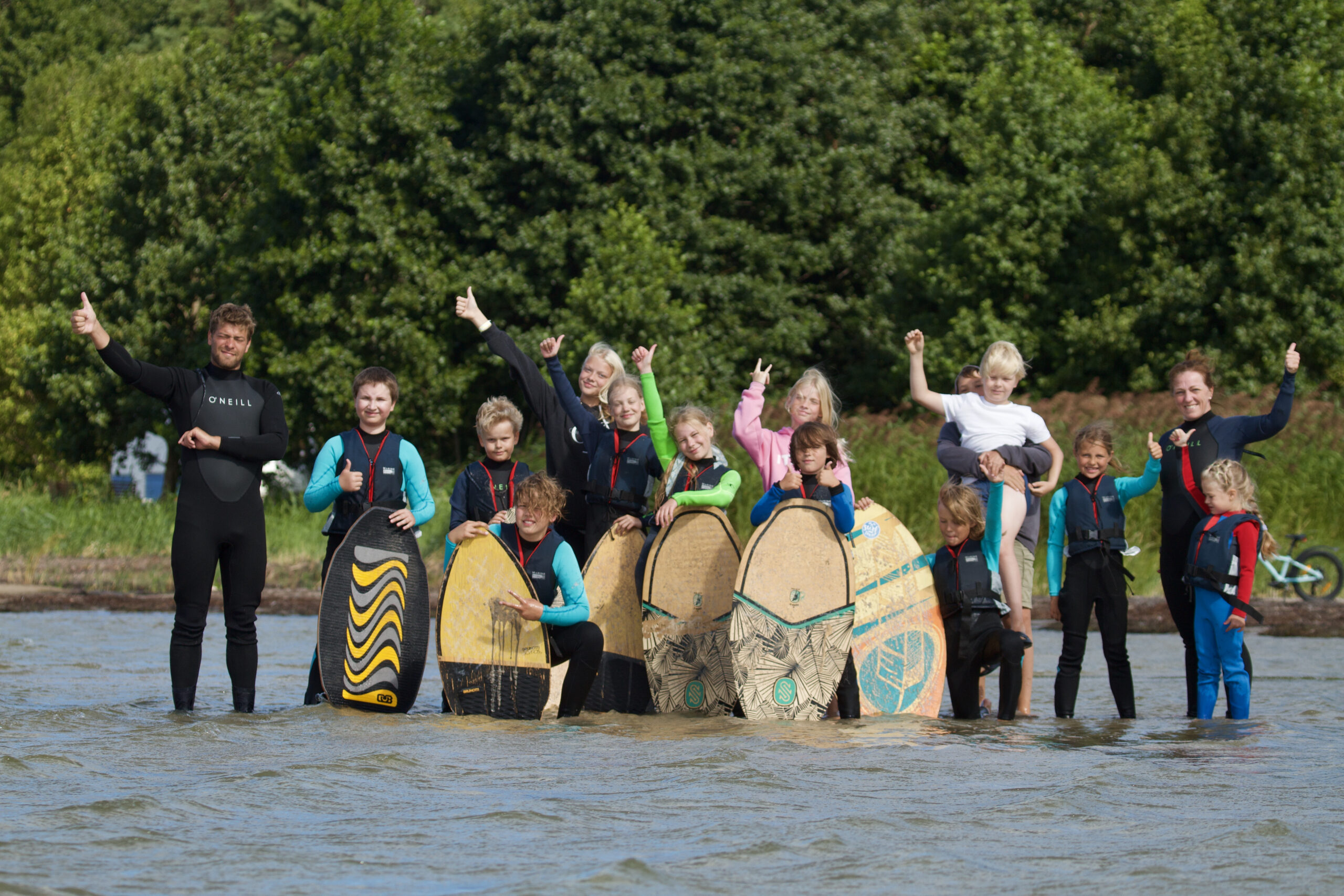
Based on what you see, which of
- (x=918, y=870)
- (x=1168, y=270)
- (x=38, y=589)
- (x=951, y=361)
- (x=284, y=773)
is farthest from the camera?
(x=951, y=361)

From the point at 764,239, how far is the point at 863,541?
1816cm

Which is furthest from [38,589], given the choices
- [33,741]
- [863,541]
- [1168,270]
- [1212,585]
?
[1168,270]

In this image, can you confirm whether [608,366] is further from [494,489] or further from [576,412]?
[494,489]

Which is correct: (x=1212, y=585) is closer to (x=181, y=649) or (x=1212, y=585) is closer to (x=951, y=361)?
(x=181, y=649)

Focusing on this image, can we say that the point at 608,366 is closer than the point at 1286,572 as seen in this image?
Yes

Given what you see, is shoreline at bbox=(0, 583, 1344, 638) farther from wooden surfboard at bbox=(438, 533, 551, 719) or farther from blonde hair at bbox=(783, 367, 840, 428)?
blonde hair at bbox=(783, 367, 840, 428)

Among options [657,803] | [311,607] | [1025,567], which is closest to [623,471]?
[1025,567]

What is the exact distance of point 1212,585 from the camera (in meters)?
6.46

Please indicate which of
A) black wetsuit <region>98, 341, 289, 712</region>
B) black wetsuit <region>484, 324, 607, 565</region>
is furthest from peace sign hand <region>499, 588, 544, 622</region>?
black wetsuit <region>98, 341, 289, 712</region>

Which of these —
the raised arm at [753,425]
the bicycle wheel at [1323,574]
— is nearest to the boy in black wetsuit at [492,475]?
Result: the raised arm at [753,425]

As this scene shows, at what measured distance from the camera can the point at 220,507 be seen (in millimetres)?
6312

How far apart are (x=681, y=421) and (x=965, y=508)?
1.38 m

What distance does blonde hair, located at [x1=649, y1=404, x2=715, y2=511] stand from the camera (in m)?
6.68

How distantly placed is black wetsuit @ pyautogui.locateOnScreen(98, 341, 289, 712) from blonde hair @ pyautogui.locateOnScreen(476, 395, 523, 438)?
92cm
